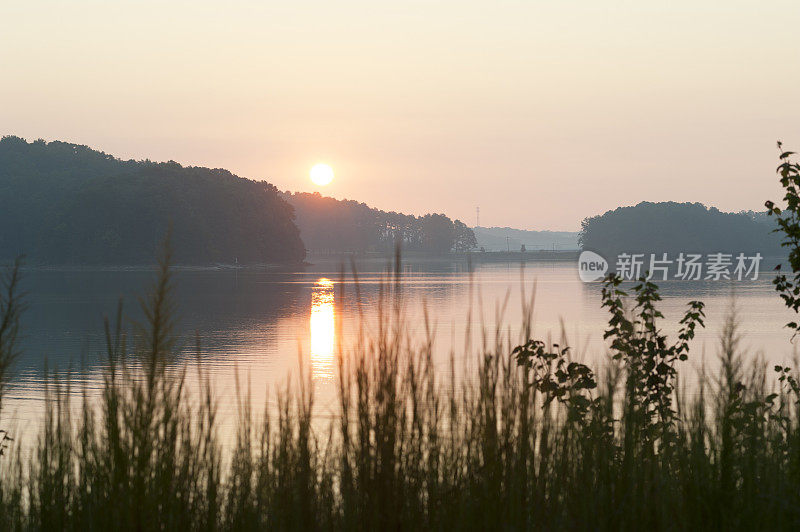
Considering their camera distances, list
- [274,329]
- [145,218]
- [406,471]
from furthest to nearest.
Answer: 1. [145,218]
2. [274,329]
3. [406,471]

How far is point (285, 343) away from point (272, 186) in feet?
479

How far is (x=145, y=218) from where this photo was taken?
15138 cm

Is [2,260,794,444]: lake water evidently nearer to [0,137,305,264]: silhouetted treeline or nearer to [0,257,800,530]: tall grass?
[0,257,800,530]: tall grass

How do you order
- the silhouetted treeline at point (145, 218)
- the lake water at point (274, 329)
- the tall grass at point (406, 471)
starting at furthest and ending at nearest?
1. the silhouetted treeline at point (145, 218)
2. the lake water at point (274, 329)
3. the tall grass at point (406, 471)

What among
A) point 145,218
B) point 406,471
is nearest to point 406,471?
point 406,471

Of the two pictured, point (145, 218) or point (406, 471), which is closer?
point (406, 471)

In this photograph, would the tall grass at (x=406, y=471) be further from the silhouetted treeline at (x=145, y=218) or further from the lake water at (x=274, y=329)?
the silhouetted treeline at (x=145, y=218)

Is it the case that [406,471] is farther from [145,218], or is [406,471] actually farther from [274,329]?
[145,218]

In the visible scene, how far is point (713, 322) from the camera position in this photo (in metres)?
51.7

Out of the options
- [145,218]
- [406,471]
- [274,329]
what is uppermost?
[145,218]

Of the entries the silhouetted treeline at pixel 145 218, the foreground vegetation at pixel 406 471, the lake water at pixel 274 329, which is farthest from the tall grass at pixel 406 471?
the silhouetted treeline at pixel 145 218

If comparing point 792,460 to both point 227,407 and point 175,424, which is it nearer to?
point 175,424

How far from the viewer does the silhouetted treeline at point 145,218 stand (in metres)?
151

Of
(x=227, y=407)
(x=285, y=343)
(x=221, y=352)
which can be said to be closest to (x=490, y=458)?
(x=227, y=407)
